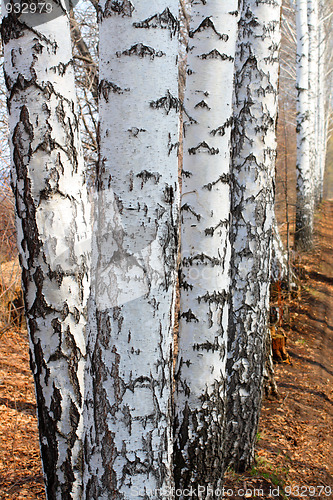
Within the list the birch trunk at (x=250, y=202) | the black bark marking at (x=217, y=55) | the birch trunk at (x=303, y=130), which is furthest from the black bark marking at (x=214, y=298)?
the birch trunk at (x=303, y=130)

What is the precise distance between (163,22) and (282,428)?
359 cm

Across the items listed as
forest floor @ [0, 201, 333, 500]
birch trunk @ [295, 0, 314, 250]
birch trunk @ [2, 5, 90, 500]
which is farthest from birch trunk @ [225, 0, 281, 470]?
birch trunk @ [295, 0, 314, 250]

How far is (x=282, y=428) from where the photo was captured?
149 inches

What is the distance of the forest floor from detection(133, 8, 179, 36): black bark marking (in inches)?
115

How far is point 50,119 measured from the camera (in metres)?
2.04

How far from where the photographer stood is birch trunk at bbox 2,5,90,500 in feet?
6.55

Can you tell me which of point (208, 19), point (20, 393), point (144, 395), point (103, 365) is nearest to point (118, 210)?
point (103, 365)

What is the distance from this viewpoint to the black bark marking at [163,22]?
150cm

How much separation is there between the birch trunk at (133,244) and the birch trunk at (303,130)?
8588 millimetres

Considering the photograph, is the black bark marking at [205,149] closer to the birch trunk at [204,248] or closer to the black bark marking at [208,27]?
the birch trunk at [204,248]

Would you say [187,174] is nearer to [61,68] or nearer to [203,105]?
[203,105]

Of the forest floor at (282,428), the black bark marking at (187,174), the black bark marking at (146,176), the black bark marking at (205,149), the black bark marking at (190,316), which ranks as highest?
the black bark marking at (205,149)

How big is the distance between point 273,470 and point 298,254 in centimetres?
717

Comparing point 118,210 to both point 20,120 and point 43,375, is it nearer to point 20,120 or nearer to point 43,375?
point 20,120
